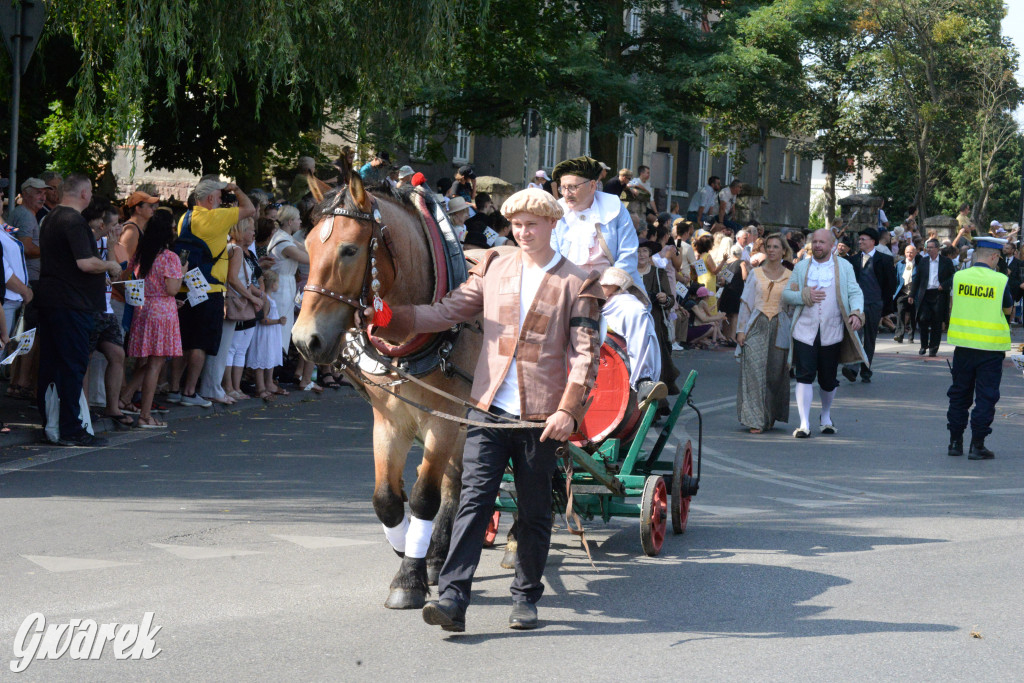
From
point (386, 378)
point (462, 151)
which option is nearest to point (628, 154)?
point (462, 151)

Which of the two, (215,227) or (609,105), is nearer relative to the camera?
(215,227)

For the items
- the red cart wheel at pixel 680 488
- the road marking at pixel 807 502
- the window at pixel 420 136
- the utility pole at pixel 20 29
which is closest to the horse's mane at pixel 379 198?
the red cart wheel at pixel 680 488

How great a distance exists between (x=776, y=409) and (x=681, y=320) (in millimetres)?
8429

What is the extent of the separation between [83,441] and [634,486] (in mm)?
5188

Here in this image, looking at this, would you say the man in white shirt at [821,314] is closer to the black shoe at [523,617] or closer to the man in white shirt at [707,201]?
the black shoe at [523,617]

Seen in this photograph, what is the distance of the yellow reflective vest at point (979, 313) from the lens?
466 inches

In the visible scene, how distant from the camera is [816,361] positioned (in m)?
13.0

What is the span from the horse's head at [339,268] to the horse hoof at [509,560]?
1.91 metres

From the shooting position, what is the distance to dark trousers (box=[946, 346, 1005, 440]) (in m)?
11.8

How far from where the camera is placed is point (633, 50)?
29.8 metres

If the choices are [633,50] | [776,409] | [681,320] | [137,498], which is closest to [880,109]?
[633,50]

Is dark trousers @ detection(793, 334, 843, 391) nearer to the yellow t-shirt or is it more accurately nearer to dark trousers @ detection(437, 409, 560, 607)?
the yellow t-shirt

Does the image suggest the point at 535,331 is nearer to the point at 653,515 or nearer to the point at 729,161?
the point at 653,515

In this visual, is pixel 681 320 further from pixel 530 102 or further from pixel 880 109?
pixel 880 109
